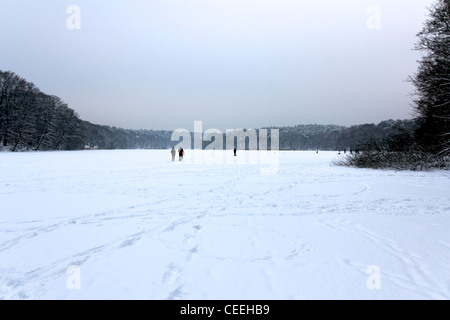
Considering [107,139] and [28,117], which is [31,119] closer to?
[28,117]

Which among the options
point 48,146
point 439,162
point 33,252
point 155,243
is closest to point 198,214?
point 155,243

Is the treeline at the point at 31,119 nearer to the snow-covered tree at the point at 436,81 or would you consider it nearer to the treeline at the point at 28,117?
the treeline at the point at 28,117

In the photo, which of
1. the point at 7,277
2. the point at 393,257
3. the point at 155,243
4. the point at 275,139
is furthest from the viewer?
the point at 275,139

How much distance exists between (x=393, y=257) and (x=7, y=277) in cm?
508

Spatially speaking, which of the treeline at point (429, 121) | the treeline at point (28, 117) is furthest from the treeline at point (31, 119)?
the treeline at point (429, 121)

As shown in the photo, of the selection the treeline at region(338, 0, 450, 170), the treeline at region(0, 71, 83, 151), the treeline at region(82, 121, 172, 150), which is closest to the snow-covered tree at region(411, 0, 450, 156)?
the treeline at region(338, 0, 450, 170)

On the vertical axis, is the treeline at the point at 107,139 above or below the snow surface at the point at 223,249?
above

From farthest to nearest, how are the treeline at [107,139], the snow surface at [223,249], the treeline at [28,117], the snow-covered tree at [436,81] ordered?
the treeline at [107,139], the treeline at [28,117], the snow-covered tree at [436,81], the snow surface at [223,249]

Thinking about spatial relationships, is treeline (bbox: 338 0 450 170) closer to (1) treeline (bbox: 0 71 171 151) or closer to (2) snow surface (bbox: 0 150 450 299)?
(2) snow surface (bbox: 0 150 450 299)

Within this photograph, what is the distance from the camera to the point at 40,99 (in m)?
61.7

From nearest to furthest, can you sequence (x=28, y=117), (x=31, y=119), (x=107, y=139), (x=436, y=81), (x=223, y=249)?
(x=223, y=249), (x=436, y=81), (x=28, y=117), (x=31, y=119), (x=107, y=139)

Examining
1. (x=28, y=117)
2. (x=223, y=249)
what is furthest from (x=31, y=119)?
(x=223, y=249)
